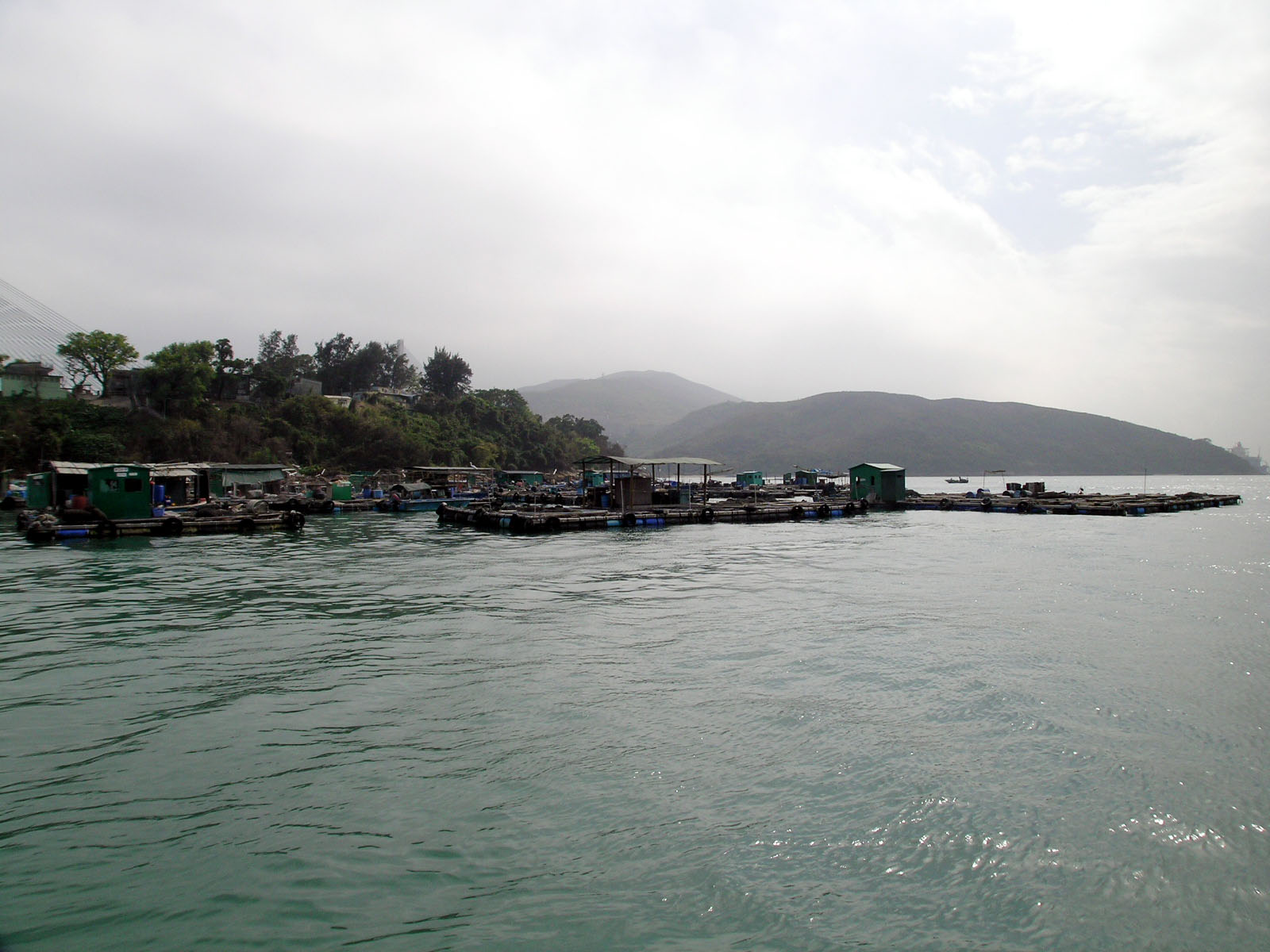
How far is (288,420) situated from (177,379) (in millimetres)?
10874

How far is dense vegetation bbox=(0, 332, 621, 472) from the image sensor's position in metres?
53.6

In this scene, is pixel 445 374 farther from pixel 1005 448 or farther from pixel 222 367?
pixel 1005 448

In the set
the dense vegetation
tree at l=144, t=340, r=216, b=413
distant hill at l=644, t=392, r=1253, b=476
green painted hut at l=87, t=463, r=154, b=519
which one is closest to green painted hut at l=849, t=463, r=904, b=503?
green painted hut at l=87, t=463, r=154, b=519

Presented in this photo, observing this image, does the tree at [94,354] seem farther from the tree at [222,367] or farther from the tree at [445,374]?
the tree at [445,374]

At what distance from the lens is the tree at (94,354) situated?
62.4 metres

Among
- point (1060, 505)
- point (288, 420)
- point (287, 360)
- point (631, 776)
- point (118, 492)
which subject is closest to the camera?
point (631, 776)

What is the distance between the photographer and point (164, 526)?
27.8 meters

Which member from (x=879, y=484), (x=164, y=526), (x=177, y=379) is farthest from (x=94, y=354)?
(x=879, y=484)

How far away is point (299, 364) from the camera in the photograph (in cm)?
9738

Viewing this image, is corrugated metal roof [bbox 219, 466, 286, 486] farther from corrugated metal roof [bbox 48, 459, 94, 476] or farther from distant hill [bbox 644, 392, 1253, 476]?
distant hill [bbox 644, 392, 1253, 476]

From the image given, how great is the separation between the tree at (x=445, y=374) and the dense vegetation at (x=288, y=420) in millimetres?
161

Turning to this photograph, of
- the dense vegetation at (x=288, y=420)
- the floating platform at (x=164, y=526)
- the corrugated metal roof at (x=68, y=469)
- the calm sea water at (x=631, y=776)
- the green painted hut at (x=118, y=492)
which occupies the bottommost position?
the calm sea water at (x=631, y=776)

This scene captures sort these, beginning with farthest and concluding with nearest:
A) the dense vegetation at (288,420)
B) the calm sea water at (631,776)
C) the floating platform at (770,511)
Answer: the dense vegetation at (288,420)
the floating platform at (770,511)
the calm sea water at (631,776)

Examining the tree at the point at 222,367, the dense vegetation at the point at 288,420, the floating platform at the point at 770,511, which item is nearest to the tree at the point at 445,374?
the dense vegetation at the point at 288,420
